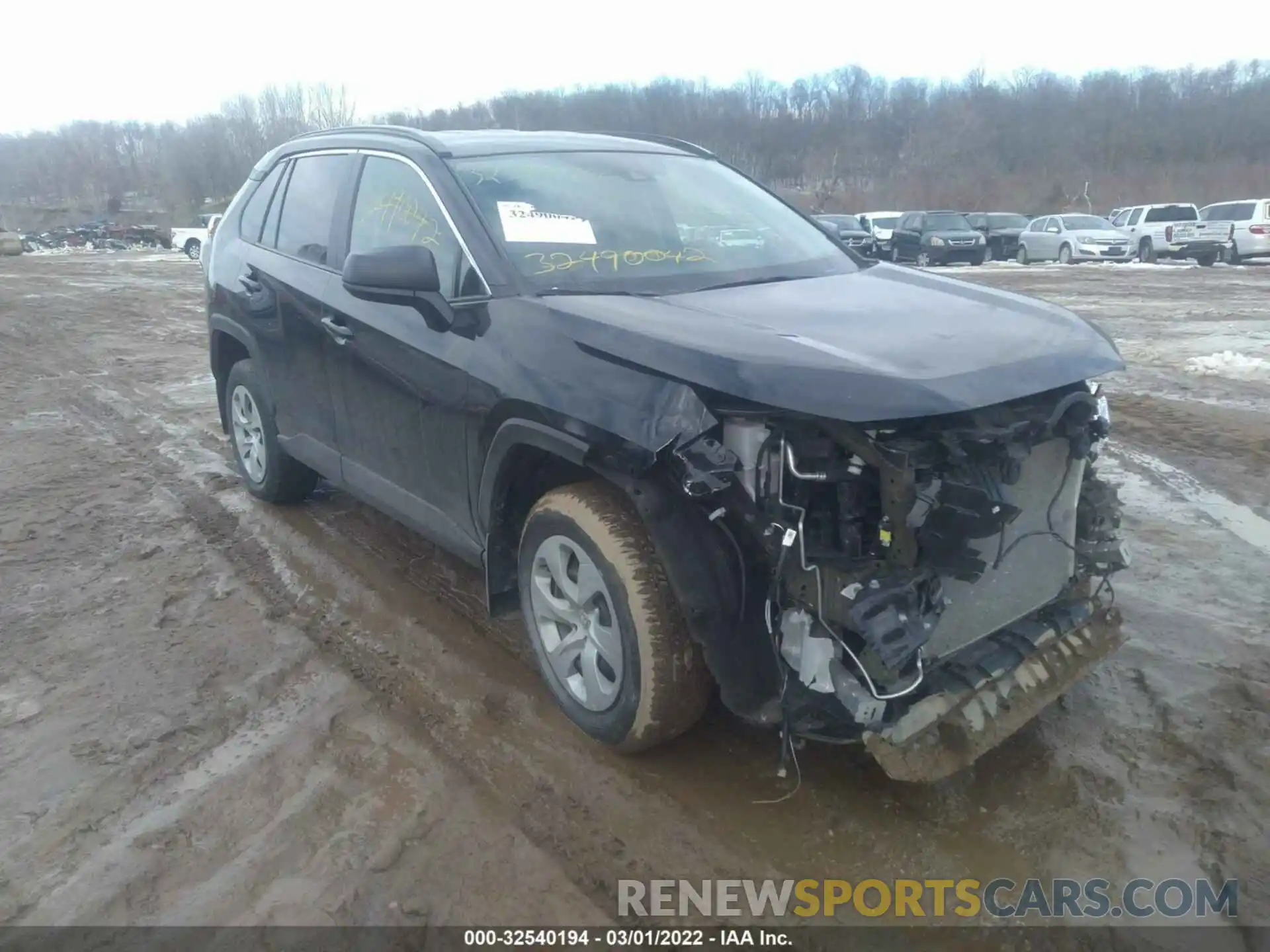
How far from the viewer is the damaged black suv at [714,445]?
2623 millimetres

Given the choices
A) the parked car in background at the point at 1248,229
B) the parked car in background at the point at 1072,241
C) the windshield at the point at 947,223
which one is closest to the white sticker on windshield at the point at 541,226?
the parked car in background at the point at 1248,229

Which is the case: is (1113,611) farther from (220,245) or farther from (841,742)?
(220,245)

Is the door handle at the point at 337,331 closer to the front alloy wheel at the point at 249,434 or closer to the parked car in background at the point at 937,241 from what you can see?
the front alloy wheel at the point at 249,434

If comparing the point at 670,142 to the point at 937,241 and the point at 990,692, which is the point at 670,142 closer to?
the point at 990,692

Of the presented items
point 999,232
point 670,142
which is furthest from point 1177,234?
point 670,142

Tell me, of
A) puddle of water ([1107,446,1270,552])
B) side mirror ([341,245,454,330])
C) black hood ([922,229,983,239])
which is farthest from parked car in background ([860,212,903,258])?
side mirror ([341,245,454,330])

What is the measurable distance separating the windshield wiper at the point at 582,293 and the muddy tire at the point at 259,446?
7.66 ft

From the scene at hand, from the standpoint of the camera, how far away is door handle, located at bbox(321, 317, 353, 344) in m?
4.02

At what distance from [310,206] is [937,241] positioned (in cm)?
2484

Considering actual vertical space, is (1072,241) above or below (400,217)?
below

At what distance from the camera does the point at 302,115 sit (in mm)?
72562

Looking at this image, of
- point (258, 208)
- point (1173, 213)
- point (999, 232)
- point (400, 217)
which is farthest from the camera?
point (999, 232)

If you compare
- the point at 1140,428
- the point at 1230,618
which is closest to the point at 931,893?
the point at 1230,618

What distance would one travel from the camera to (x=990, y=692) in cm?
287
